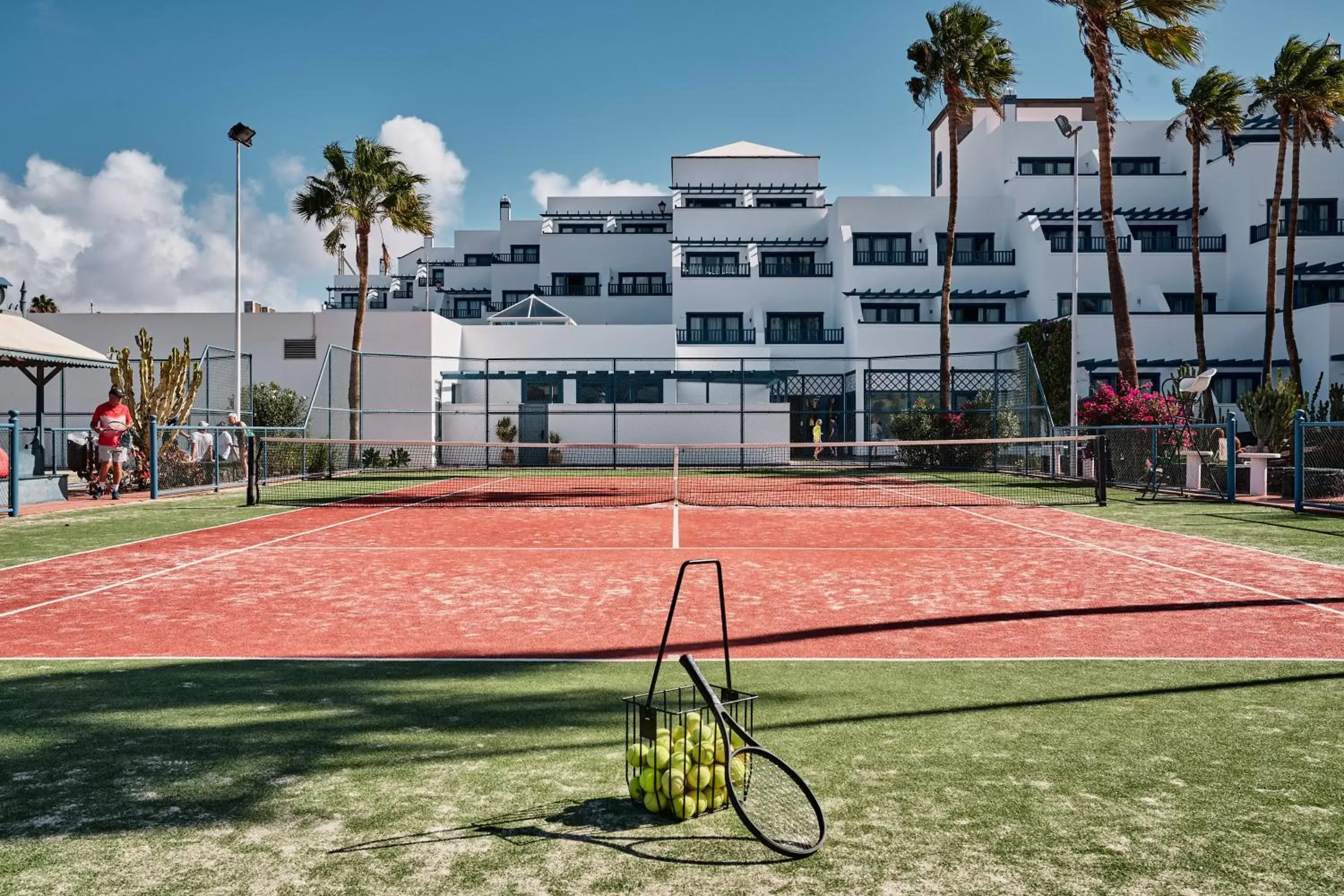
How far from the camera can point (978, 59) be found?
31875 millimetres

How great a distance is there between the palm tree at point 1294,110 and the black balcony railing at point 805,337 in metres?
17.0

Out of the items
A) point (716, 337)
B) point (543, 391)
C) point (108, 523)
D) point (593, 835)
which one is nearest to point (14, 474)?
point (108, 523)

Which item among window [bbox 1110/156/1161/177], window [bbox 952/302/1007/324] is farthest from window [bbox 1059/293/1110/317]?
window [bbox 1110/156/1161/177]

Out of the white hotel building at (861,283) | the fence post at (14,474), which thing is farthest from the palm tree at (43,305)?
the fence post at (14,474)

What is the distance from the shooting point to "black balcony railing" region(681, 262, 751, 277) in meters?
48.9

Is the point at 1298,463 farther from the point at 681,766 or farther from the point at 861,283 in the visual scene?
the point at 861,283

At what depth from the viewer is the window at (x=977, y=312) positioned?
155 feet

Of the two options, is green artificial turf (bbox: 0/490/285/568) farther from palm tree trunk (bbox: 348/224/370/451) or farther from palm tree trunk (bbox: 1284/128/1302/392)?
palm tree trunk (bbox: 1284/128/1302/392)

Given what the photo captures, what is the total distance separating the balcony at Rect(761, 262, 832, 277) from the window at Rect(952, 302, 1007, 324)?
Answer: 6.42 metres

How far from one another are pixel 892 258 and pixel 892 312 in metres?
2.57

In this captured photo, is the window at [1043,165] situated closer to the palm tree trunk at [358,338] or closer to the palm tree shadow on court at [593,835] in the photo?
the palm tree trunk at [358,338]

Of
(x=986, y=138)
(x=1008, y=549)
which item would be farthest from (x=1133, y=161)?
(x=1008, y=549)

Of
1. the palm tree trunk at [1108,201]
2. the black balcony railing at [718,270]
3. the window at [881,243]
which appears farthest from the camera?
the black balcony railing at [718,270]

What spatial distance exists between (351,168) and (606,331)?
13.3 meters
